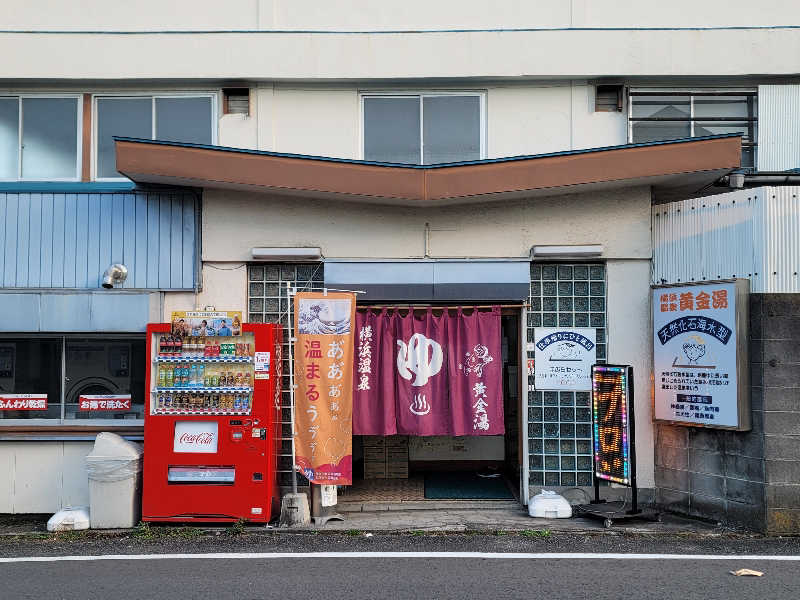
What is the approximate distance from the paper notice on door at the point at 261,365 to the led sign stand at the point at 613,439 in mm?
4223

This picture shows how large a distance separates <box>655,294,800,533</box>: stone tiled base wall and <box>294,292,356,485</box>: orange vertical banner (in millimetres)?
4747

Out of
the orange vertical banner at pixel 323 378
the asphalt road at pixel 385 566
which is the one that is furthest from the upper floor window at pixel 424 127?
the asphalt road at pixel 385 566

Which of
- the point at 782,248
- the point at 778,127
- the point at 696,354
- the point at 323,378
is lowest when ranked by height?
the point at 323,378

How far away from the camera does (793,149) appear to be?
10.6 meters

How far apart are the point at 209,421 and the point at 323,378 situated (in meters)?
1.51

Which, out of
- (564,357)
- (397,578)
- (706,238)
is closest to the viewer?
(397,578)

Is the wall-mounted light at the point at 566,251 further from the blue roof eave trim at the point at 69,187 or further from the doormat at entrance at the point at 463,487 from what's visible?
the blue roof eave trim at the point at 69,187

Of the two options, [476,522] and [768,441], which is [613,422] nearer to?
[768,441]

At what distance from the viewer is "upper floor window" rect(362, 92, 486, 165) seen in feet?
34.6

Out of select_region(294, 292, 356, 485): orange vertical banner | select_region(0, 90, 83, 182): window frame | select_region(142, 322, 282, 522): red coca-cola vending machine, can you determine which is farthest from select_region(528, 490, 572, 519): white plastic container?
select_region(0, 90, 83, 182): window frame

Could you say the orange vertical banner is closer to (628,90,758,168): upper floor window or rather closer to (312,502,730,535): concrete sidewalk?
(312,502,730,535): concrete sidewalk

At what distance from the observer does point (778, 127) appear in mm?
10516

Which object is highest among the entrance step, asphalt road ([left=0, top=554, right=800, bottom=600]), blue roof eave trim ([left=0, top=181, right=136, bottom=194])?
blue roof eave trim ([left=0, top=181, right=136, bottom=194])

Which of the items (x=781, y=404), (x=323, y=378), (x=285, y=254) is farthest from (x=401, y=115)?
(x=781, y=404)
